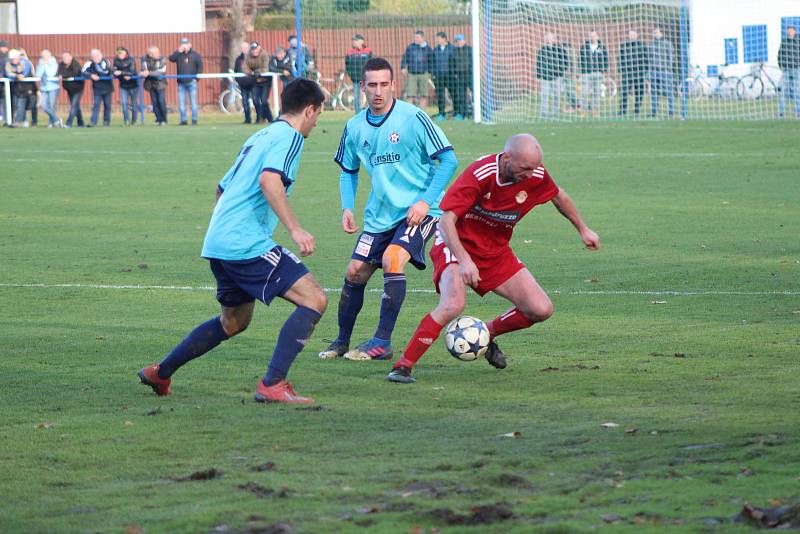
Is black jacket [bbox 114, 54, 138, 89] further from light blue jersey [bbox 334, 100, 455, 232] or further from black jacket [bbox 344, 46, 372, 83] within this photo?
light blue jersey [bbox 334, 100, 455, 232]

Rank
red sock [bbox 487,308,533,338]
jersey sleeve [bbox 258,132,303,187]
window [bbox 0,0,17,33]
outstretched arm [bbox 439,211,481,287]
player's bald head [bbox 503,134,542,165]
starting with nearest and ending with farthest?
jersey sleeve [bbox 258,132,303,187]
player's bald head [bbox 503,134,542,165]
outstretched arm [bbox 439,211,481,287]
red sock [bbox 487,308,533,338]
window [bbox 0,0,17,33]

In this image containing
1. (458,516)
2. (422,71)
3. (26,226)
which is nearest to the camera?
(458,516)

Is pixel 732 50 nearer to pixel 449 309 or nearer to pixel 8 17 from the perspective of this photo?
pixel 8 17

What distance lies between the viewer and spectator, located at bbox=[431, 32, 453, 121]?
105 ft

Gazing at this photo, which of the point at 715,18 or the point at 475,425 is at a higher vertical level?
the point at 715,18

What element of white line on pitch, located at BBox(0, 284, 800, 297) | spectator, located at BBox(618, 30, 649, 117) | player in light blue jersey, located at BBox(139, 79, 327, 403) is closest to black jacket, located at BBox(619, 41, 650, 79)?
spectator, located at BBox(618, 30, 649, 117)

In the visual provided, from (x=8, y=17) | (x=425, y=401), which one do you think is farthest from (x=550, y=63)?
(x=8, y=17)

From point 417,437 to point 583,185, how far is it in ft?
43.2

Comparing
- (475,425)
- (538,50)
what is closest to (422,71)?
(538,50)

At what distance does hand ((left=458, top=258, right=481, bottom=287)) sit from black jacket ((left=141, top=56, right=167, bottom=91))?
1087 inches

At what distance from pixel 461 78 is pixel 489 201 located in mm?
24781

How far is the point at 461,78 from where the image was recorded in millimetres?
31906

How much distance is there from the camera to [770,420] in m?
6.02

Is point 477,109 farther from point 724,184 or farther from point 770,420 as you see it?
point 770,420
